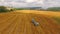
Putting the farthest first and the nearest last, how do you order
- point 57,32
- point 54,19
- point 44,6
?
point 44,6 < point 54,19 < point 57,32

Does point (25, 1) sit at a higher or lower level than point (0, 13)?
higher

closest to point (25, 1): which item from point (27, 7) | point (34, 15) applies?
point (27, 7)

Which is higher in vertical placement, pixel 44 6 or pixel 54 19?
pixel 44 6

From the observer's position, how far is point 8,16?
9.94ft

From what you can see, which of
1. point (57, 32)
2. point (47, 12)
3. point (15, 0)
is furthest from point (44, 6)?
point (57, 32)

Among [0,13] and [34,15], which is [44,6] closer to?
[34,15]

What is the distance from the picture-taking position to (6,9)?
2.95 metres

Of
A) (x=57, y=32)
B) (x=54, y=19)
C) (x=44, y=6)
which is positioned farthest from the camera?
(x=44, y=6)

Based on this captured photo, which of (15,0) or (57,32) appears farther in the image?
(15,0)

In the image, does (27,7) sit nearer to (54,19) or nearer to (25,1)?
(25,1)

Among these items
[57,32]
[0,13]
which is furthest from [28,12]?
[57,32]

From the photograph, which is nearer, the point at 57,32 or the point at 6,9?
the point at 57,32

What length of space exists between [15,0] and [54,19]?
3.01 feet

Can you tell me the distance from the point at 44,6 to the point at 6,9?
0.80 meters
